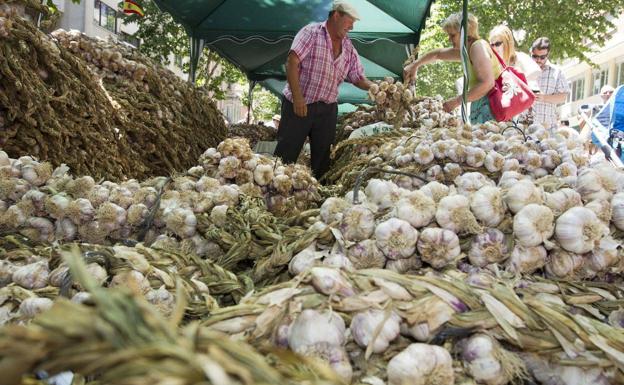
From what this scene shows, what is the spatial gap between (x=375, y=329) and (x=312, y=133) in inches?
132

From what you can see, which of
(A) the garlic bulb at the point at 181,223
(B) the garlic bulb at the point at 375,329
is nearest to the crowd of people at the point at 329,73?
(A) the garlic bulb at the point at 181,223

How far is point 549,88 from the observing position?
5.00m

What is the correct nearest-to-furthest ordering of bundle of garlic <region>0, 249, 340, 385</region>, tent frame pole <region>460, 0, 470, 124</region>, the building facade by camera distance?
1. bundle of garlic <region>0, 249, 340, 385</region>
2. tent frame pole <region>460, 0, 470, 124</region>
3. the building facade

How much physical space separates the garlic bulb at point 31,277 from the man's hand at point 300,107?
2.84 meters

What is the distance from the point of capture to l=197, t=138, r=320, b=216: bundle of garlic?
212 centimetres

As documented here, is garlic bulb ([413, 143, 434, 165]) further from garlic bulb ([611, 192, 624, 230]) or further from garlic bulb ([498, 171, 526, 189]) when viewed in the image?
garlic bulb ([611, 192, 624, 230])

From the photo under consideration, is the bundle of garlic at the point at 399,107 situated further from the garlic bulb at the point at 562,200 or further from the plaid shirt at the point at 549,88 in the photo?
the garlic bulb at the point at 562,200

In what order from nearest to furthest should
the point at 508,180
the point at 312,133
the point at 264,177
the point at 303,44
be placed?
the point at 508,180 → the point at 264,177 → the point at 303,44 → the point at 312,133

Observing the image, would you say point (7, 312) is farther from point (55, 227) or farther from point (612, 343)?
point (612, 343)

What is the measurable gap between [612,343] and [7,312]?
3.59 ft

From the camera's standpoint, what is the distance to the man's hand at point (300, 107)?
3852 millimetres

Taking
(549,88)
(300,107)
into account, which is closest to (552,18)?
(549,88)

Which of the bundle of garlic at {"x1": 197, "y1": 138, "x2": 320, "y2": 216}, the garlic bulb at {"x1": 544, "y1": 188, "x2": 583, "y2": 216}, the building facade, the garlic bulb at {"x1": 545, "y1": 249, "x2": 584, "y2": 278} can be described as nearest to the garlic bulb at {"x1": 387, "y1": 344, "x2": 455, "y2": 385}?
the garlic bulb at {"x1": 545, "y1": 249, "x2": 584, "y2": 278}

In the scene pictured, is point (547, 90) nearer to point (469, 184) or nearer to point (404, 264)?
point (469, 184)
